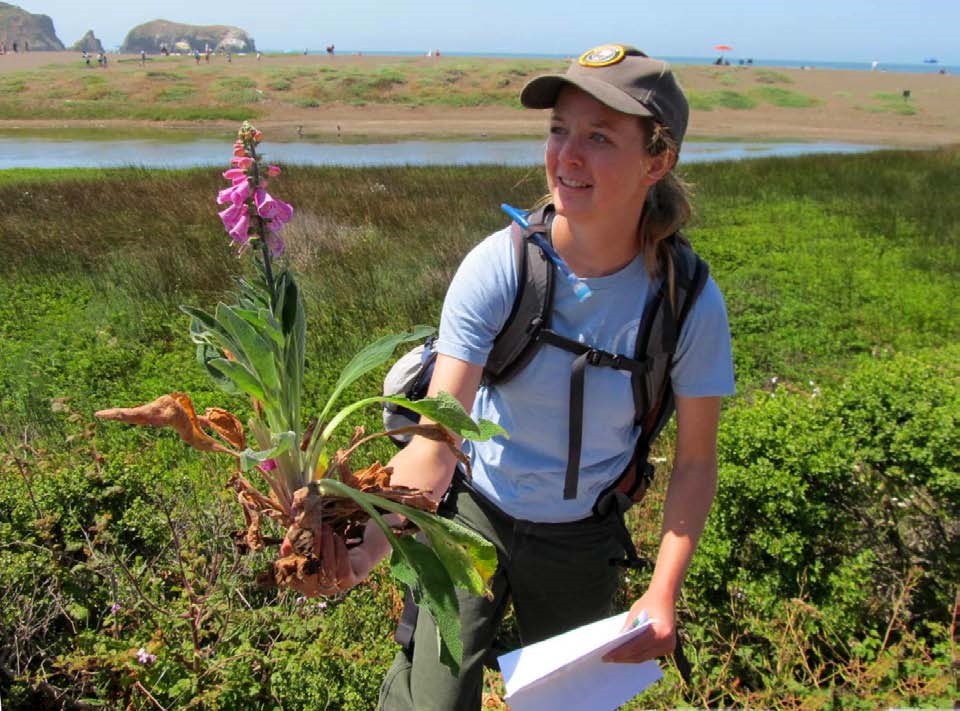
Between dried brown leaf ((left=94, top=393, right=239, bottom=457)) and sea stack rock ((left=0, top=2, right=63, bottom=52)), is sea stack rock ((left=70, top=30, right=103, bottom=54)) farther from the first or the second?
dried brown leaf ((left=94, top=393, right=239, bottom=457))

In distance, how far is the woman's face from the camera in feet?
5.56

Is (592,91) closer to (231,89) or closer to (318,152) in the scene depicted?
(318,152)

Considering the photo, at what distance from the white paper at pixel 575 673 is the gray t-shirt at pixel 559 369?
425 mm

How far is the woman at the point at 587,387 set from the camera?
1.70 metres

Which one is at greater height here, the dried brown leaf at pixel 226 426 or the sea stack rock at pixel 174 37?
the sea stack rock at pixel 174 37

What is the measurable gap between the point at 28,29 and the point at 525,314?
175964 millimetres

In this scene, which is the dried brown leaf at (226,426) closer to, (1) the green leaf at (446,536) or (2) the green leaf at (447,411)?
(1) the green leaf at (446,536)

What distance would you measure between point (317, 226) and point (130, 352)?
4.41 meters

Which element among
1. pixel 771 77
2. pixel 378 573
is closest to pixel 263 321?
pixel 378 573

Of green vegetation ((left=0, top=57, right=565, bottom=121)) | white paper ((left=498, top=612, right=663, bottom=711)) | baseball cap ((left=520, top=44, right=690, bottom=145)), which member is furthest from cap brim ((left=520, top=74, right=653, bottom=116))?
green vegetation ((left=0, top=57, right=565, bottom=121))

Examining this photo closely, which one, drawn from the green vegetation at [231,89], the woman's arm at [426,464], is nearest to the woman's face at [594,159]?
the woman's arm at [426,464]

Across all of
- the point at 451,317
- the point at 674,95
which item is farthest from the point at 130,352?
the point at 674,95

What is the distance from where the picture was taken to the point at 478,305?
1.76 meters

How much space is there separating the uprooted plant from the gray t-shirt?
0.40m
